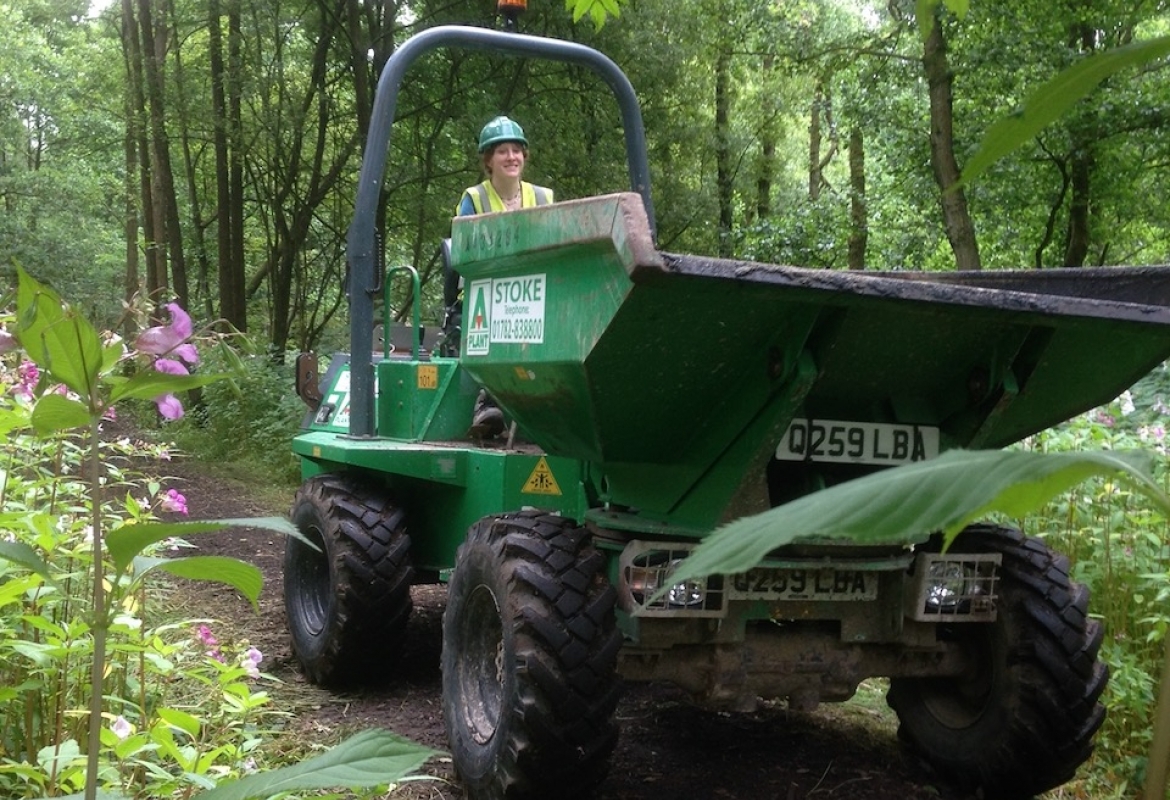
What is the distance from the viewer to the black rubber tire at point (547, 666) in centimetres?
321

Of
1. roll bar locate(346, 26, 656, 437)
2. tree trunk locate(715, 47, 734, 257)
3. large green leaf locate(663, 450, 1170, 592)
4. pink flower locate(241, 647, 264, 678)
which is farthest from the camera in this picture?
tree trunk locate(715, 47, 734, 257)

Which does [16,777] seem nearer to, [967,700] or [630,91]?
[967,700]

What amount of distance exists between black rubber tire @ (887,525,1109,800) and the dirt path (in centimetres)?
23

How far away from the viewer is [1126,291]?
365 cm

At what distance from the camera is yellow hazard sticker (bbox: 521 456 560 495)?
4262 millimetres

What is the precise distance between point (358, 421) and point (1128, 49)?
468 cm

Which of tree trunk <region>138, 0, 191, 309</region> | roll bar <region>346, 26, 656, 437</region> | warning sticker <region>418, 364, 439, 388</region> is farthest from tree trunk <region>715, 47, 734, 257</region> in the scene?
warning sticker <region>418, 364, 439, 388</region>

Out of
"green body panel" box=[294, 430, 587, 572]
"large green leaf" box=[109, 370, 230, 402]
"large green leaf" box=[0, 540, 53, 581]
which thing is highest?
"large green leaf" box=[109, 370, 230, 402]

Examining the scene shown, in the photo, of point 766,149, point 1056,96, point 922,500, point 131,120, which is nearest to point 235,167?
point 131,120

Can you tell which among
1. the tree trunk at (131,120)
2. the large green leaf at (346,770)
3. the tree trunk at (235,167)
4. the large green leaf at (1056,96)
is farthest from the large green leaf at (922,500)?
the tree trunk at (235,167)

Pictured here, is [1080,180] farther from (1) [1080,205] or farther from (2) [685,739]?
(2) [685,739]

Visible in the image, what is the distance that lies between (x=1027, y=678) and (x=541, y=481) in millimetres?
1783

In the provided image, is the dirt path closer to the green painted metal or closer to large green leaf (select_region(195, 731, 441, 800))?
the green painted metal

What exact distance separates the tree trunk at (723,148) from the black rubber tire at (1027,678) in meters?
15.3
